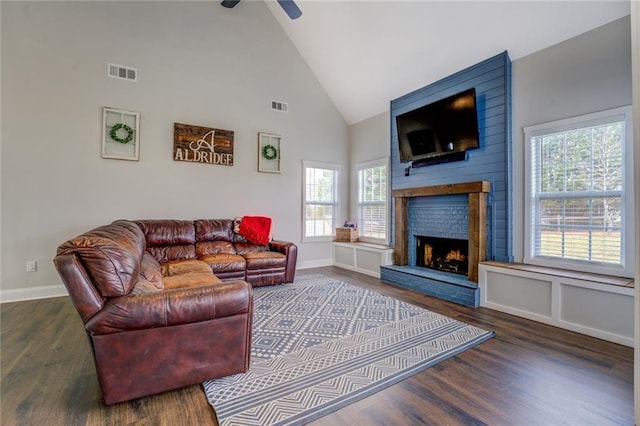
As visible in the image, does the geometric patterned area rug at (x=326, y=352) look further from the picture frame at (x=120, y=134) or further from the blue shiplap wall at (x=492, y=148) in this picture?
the picture frame at (x=120, y=134)

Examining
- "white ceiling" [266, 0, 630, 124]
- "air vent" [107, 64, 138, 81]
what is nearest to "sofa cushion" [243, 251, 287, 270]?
"air vent" [107, 64, 138, 81]

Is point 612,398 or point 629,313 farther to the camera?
point 629,313

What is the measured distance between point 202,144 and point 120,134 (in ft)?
3.74

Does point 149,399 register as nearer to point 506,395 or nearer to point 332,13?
point 506,395

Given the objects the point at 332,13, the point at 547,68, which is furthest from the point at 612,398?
the point at 332,13

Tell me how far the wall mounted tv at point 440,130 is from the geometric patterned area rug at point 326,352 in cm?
230

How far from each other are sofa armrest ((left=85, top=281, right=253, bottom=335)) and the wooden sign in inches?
137

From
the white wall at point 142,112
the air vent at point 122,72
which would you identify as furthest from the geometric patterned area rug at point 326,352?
the air vent at point 122,72

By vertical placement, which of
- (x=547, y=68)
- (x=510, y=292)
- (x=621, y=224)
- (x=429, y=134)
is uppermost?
(x=547, y=68)

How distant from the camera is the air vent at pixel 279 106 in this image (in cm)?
567

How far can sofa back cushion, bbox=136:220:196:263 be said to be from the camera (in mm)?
4207

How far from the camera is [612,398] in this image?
6.16ft

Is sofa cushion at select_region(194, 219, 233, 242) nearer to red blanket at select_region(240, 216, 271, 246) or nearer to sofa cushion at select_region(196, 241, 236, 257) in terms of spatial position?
sofa cushion at select_region(196, 241, 236, 257)

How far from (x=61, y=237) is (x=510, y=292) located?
228 inches
